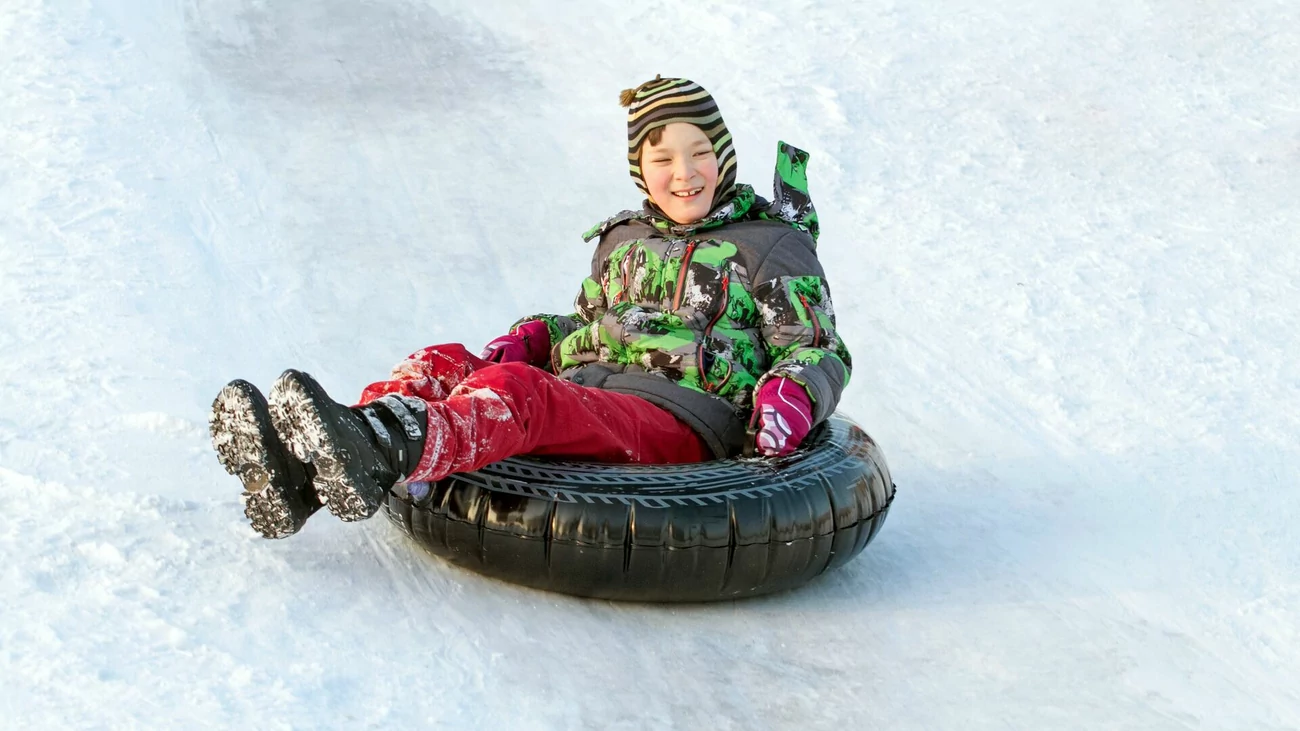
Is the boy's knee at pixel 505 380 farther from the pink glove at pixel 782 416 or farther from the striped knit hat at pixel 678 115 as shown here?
the striped knit hat at pixel 678 115

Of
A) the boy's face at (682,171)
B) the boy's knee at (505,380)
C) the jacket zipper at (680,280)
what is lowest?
the boy's knee at (505,380)

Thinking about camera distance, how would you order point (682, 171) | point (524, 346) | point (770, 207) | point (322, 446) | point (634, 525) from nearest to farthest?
point (322, 446) < point (634, 525) < point (682, 171) < point (770, 207) < point (524, 346)

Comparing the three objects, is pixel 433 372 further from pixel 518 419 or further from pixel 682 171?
pixel 682 171

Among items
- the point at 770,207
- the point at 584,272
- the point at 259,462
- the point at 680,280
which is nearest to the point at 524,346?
the point at 680,280

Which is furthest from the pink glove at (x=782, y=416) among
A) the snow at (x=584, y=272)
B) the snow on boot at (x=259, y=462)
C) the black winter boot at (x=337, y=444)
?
the snow on boot at (x=259, y=462)

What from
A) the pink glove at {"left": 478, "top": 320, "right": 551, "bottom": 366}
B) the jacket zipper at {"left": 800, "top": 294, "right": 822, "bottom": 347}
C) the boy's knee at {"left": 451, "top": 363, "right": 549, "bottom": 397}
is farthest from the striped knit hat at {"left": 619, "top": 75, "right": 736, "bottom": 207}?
the boy's knee at {"left": 451, "top": 363, "right": 549, "bottom": 397}

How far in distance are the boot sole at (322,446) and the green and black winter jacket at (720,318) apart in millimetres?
961

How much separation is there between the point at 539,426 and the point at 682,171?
874 millimetres

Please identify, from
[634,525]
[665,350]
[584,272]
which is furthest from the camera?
[584,272]

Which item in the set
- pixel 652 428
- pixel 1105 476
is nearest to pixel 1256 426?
pixel 1105 476

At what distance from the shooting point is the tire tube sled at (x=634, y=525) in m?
2.80

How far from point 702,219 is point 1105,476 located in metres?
1.57

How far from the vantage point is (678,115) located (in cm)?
342

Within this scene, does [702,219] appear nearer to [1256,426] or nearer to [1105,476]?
[1105,476]
